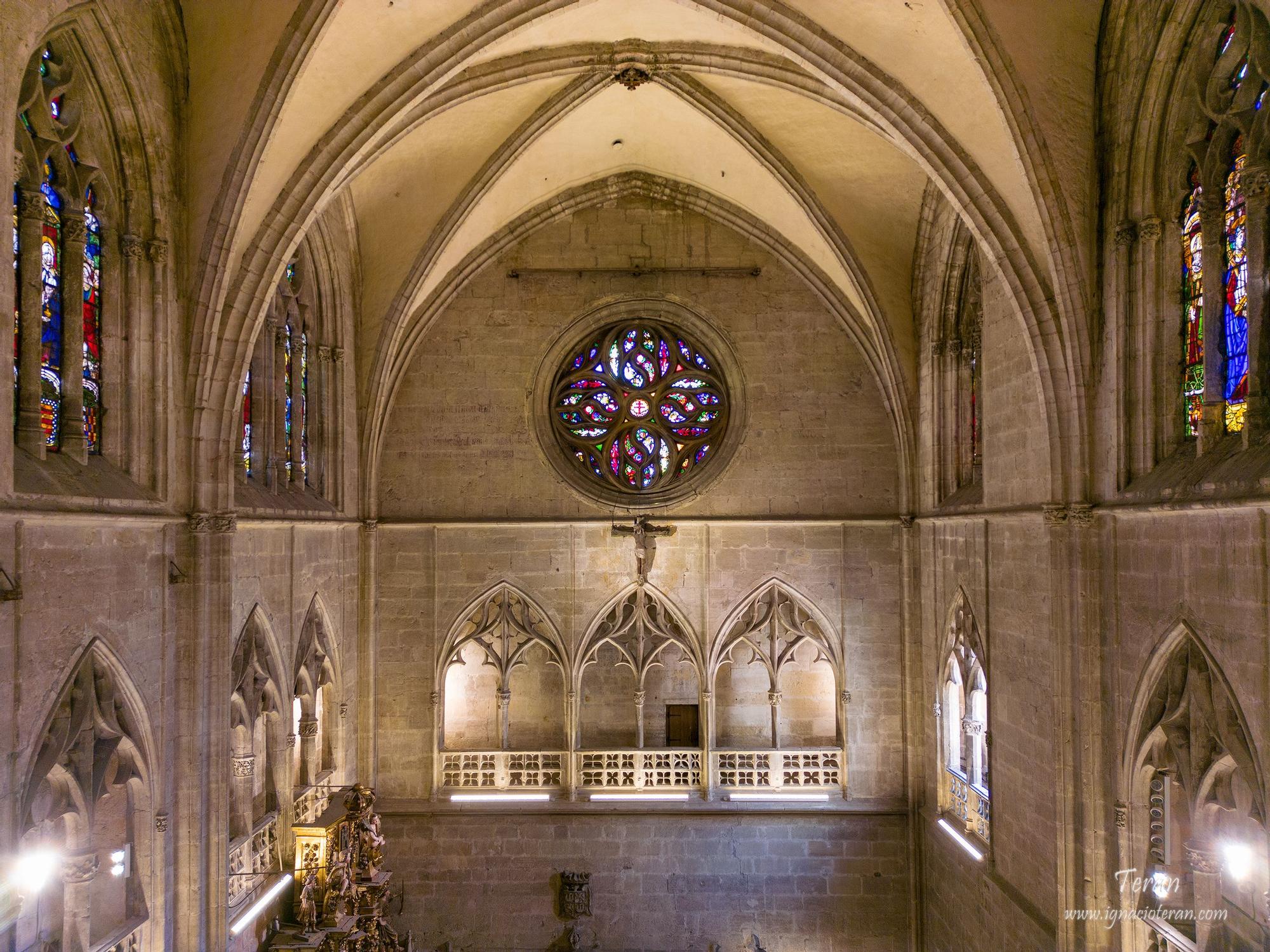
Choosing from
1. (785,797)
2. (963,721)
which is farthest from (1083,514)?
(785,797)

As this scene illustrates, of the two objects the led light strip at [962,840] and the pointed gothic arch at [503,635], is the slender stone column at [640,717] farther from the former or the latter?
the led light strip at [962,840]

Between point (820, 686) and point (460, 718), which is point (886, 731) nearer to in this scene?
point (820, 686)

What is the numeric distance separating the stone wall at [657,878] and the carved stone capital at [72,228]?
8755 millimetres

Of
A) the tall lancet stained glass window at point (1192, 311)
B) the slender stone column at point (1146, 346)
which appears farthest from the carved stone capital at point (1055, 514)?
the tall lancet stained glass window at point (1192, 311)

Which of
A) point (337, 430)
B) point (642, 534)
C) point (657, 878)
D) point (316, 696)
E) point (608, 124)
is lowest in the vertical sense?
point (657, 878)

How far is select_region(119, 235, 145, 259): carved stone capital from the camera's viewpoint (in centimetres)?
807

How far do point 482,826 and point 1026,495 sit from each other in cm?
822

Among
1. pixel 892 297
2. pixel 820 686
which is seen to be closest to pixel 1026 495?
pixel 892 297

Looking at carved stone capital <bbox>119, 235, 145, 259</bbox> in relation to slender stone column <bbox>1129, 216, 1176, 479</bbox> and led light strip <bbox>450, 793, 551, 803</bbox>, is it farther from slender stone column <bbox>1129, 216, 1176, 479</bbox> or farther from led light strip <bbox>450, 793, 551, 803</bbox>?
led light strip <bbox>450, 793, 551, 803</bbox>

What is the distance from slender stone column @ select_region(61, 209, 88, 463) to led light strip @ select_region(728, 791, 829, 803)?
929cm

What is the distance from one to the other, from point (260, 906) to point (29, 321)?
18.7 feet

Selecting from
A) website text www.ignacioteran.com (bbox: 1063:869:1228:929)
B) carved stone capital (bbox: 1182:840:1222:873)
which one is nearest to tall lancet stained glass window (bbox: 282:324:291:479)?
website text www.ignacioteran.com (bbox: 1063:869:1228:929)

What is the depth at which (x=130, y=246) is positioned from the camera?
8102 mm

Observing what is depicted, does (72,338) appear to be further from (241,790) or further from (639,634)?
(639,634)
